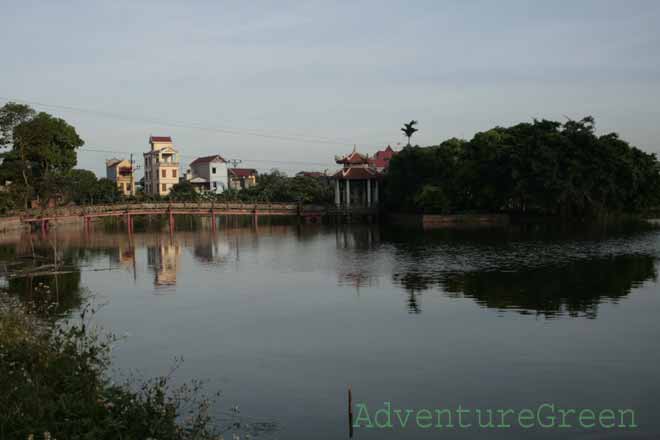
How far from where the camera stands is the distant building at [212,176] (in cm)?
9912

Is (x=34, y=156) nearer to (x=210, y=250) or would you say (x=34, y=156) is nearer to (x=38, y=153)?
(x=38, y=153)

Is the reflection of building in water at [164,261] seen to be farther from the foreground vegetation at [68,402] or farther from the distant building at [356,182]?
the distant building at [356,182]

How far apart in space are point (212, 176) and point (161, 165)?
8.36 m

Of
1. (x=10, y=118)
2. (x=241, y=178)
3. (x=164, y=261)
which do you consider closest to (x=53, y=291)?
(x=164, y=261)

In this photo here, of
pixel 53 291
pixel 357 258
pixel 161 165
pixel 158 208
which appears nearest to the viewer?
pixel 53 291

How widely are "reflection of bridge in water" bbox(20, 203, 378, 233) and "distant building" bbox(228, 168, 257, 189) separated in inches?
1474

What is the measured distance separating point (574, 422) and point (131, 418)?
6870mm

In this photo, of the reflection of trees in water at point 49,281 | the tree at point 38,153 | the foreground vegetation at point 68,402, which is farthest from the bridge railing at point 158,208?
the foreground vegetation at point 68,402

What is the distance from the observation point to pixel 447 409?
11.6 meters

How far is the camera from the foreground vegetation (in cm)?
829

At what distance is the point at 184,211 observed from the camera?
62656 mm

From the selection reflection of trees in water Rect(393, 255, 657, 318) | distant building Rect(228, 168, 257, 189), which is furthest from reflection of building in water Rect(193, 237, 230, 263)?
distant building Rect(228, 168, 257, 189)

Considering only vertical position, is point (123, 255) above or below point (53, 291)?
above

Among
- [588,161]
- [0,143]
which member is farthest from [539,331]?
[0,143]
